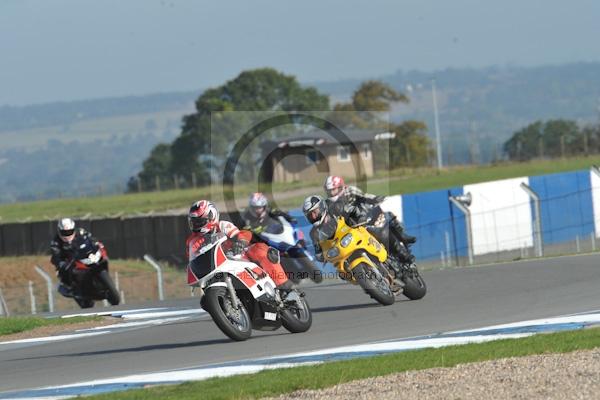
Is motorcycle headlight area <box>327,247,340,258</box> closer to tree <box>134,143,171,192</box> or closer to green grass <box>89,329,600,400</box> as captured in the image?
green grass <box>89,329,600,400</box>

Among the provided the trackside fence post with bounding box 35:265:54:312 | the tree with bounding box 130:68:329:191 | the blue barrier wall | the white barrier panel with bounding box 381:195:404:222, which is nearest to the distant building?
the white barrier panel with bounding box 381:195:404:222

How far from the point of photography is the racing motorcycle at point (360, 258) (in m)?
15.2

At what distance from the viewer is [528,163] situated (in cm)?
7019

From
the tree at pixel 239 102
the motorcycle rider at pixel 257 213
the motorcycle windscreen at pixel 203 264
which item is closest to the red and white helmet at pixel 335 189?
the motorcycle rider at pixel 257 213

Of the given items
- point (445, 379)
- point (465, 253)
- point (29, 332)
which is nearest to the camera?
point (445, 379)

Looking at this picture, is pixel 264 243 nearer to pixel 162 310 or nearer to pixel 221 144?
pixel 162 310

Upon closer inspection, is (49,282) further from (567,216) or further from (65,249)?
(567,216)

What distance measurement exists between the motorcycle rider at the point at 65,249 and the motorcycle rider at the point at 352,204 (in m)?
6.98

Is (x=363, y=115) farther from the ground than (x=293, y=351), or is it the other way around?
(x=363, y=115)

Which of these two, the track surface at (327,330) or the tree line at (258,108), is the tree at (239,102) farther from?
the track surface at (327,330)

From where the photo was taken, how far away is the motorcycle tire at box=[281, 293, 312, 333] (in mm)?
13523

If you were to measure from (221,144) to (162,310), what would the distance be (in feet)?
162

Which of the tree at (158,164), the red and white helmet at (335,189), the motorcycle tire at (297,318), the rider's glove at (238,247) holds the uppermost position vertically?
the tree at (158,164)

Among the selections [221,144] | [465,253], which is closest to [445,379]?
[465,253]
